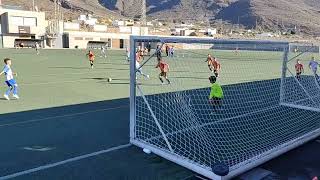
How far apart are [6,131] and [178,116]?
4.44m

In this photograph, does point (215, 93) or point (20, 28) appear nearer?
point (215, 93)

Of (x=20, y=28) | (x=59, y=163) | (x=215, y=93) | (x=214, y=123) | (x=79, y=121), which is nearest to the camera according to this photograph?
(x=59, y=163)

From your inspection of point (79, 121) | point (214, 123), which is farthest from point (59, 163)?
point (214, 123)

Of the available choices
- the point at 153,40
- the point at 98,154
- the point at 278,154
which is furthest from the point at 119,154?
the point at 278,154

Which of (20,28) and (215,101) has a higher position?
(20,28)

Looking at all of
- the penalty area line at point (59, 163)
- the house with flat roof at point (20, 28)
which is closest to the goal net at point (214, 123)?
the penalty area line at point (59, 163)

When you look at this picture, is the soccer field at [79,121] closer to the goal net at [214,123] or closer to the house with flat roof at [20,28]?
the goal net at [214,123]

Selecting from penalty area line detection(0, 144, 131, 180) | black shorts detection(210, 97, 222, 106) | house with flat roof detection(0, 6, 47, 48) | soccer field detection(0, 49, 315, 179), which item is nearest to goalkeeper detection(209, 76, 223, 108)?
black shorts detection(210, 97, 222, 106)

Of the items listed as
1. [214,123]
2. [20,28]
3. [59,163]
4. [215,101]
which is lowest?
[59,163]

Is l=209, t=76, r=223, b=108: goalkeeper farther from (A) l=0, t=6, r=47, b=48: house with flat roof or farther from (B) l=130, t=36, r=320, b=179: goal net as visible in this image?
(A) l=0, t=6, r=47, b=48: house with flat roof

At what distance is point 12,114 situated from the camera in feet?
37.1

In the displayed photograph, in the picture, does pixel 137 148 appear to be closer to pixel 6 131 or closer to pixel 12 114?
pixel 6 131

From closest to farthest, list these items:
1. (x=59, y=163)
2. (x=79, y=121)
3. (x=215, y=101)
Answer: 1. (x=59, y=163)
2. (x=79, y=121)
3. (x=215, y=101)

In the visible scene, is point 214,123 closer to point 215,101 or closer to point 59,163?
point 215,101
